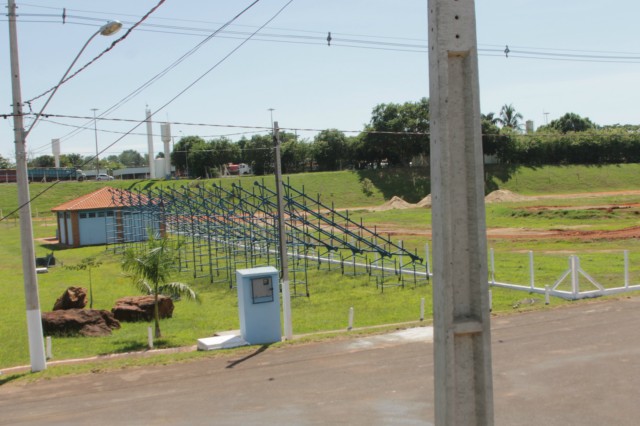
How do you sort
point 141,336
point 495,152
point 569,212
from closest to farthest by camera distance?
point 141,336 < point 569,212 < point 495,152

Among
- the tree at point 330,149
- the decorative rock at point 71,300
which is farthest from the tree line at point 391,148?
the decorative rock at point 71,300

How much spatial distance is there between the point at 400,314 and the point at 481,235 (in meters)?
14.5

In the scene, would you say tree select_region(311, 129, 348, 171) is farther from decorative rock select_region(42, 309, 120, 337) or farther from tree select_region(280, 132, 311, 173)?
decorative rock select_region(42, 309, 120, 337)

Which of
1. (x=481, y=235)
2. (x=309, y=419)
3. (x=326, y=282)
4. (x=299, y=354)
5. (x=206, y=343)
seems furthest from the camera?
(x=326, y=282)

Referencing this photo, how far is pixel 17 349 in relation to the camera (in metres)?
16.5

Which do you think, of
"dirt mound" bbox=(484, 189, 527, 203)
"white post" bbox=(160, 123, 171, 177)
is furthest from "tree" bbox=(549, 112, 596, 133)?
"white post" bbox=(160, 123, 171, 177)

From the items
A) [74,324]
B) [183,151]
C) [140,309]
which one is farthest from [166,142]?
[74,324]

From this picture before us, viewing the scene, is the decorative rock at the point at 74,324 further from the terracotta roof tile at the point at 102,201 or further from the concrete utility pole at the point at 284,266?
the terracotta roof tile at the point at 102,201

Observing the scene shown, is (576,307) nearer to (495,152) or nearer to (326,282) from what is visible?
(326,282)

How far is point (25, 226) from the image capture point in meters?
14.3

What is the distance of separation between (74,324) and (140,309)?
247cm

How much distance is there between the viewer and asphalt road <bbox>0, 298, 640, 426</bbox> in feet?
31.0

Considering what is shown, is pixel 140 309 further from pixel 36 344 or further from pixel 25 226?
pixel 25 226

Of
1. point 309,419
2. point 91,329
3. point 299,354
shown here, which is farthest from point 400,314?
point 309,419
